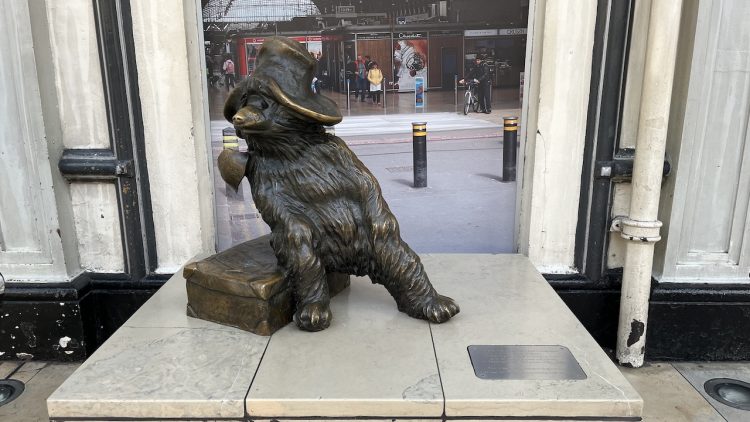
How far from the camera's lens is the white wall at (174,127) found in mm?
2957

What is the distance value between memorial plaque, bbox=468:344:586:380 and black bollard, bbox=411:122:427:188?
1613mm

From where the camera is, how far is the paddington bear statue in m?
2.10

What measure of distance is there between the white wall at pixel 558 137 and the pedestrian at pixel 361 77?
3.14ft

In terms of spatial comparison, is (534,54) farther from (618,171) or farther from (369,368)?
(369,368)

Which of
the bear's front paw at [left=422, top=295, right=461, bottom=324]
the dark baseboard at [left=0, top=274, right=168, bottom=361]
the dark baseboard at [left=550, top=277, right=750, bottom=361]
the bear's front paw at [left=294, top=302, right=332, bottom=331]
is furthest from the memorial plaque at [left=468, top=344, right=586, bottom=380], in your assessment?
the dark baseboard at [left=0, top=274, right=168, bottom=361]

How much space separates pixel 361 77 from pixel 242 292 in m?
1.65

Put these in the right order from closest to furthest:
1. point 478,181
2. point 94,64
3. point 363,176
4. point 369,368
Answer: point 369,368 → point 363,176 → point 94,64 → point 478,181

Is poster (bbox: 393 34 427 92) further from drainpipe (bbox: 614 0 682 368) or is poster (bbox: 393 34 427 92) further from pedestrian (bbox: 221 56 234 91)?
drainpipe (bbox: 614 0 682 368)

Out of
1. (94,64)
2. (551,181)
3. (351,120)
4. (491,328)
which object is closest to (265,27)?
(351,120)

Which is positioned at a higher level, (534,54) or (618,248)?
(534,54)

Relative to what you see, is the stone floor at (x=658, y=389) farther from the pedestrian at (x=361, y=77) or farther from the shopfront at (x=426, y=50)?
the pedestrian at (x=361, y=77)

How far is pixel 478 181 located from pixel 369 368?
1864 mm

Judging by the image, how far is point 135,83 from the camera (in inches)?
119

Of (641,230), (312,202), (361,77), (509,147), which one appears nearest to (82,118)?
(361,77)
